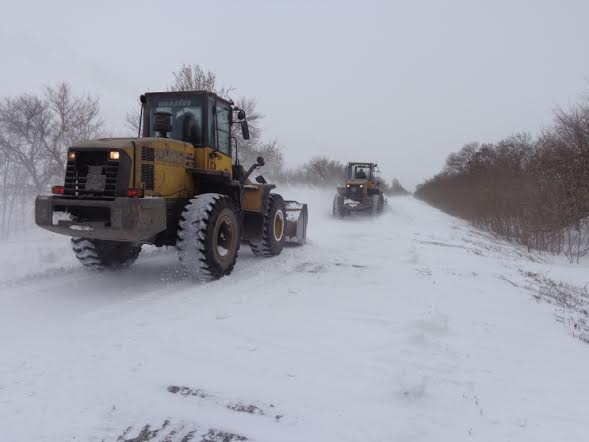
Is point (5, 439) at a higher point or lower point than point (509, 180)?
lower

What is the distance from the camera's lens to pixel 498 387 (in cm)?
312

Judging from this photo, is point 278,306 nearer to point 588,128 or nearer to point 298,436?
point 298,436

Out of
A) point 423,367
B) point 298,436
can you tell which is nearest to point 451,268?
point 423,367

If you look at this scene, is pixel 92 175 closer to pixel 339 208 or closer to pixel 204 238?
pixel 204 238

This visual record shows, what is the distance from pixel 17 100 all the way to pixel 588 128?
25.1m

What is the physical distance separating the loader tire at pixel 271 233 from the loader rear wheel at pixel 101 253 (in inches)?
91.1

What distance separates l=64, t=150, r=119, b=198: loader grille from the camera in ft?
17.7

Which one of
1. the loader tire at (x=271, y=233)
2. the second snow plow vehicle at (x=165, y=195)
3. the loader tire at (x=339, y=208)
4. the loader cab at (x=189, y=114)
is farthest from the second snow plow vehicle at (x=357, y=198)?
the loader cab at (x=189, y=114)

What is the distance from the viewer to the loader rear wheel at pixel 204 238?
577 cm

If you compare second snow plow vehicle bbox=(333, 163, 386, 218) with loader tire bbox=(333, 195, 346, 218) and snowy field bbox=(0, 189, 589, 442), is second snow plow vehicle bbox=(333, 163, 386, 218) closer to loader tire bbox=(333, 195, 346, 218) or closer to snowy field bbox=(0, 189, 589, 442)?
loader tire bbox=(333, 195, 346, 218)

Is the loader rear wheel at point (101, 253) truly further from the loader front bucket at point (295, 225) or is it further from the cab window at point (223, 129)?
the loader front bucket at point (295, 225)

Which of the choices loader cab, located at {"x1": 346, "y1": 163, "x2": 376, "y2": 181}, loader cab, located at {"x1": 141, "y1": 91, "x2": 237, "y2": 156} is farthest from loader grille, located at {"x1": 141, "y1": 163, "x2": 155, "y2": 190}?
loader cab, located at {"x1": 346, "y1": 163, "x2": 376, "y2": 181}

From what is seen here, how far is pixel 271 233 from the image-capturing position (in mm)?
8305

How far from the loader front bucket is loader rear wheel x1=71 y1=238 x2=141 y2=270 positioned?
12.5ft
